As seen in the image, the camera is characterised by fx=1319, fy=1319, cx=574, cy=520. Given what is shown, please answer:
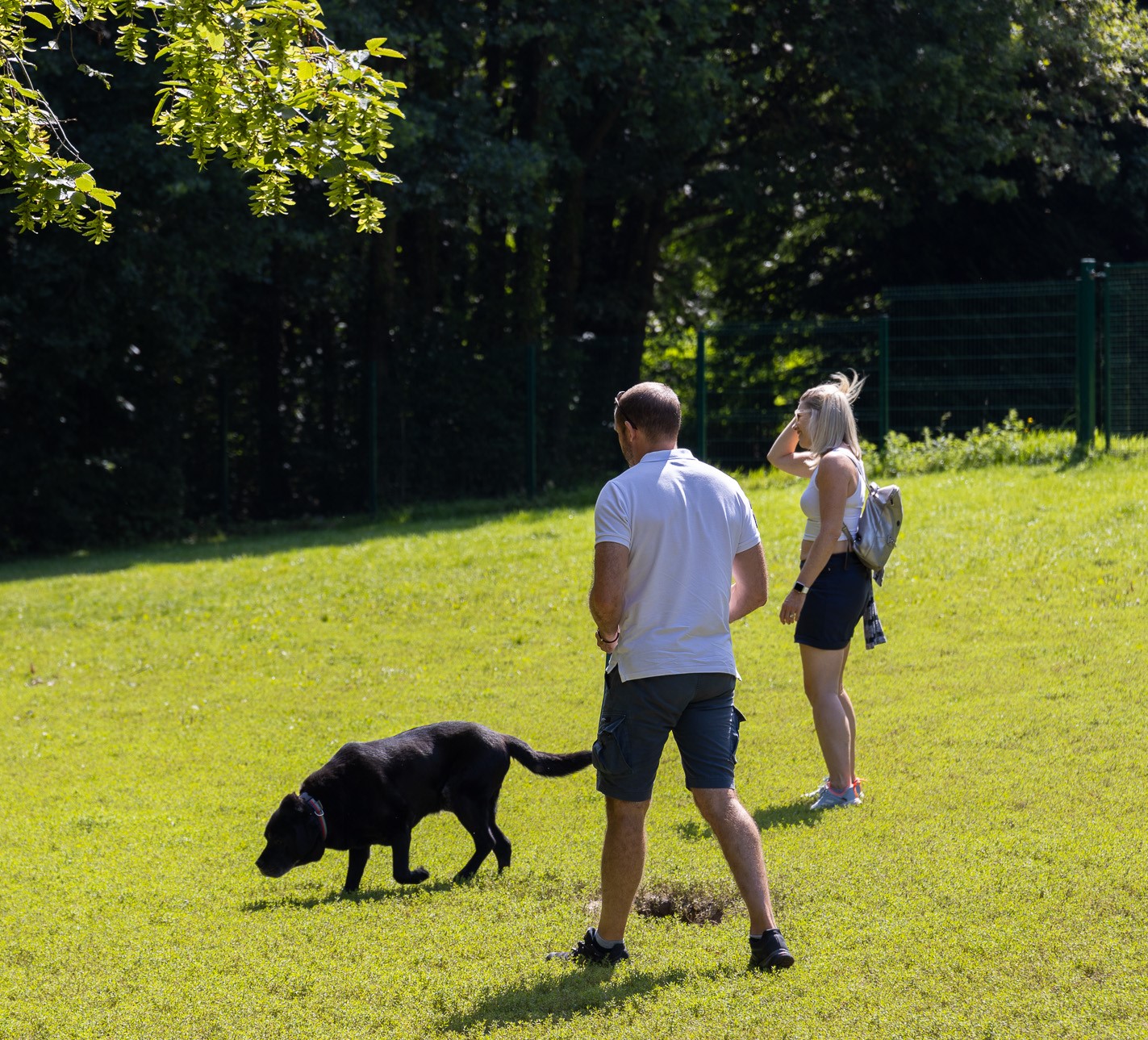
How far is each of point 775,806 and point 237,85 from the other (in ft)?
13.7

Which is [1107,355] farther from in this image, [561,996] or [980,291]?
[561,996]

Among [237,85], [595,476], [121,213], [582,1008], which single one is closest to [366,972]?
[582,1008]

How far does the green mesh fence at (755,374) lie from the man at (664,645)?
13483mm

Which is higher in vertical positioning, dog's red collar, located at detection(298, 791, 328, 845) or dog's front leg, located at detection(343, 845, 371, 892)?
dog's red collar, located at detection(298, 791, 328, 845)

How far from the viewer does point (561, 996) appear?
175 inches

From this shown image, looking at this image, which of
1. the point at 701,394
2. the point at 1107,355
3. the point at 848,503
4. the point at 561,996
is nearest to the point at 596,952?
the point at 561,996

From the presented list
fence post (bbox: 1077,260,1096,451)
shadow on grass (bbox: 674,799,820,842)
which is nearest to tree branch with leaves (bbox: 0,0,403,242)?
shadow on grass (bbox: 674,799,820,842)

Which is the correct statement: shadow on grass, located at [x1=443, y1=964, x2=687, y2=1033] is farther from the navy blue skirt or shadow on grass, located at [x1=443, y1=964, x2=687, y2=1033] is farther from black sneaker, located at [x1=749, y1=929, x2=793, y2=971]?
the navy blue skirt

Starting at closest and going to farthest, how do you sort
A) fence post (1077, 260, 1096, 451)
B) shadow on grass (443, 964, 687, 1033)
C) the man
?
shadow on grass (443, 964, 687, 1033) → the man → fence post (1077, 260, 1096, 451)

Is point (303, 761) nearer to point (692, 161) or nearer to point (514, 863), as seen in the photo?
point (514, 863)

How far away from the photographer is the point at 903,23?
20.7m

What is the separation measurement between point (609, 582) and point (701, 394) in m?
14.1

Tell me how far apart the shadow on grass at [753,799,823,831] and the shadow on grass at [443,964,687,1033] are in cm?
165

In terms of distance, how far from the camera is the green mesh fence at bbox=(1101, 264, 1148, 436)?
15.4 meters
